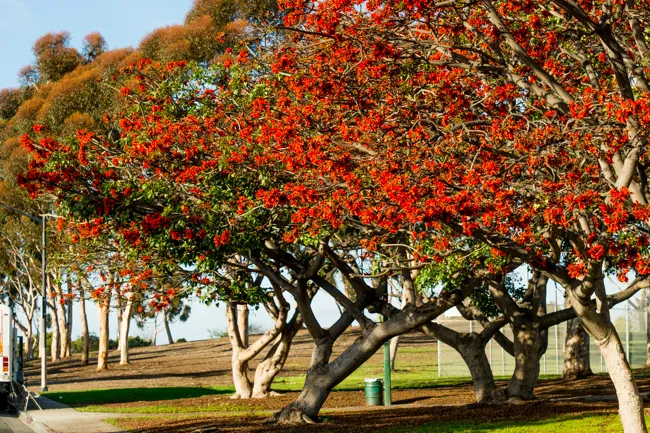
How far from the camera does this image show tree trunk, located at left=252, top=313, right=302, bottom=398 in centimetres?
2442

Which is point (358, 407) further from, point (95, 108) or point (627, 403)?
point (95, 108)

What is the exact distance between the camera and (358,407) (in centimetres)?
2173

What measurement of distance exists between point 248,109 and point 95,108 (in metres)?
18.4

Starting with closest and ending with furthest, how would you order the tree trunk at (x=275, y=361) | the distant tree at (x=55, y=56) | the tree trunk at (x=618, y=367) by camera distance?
the tree trunk at (x=618, y=367) < the tree trunk at (x=275, y=361) < the distant tree at (x=55, y=56)

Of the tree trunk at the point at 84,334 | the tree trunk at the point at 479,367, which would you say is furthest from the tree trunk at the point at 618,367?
the tree trunk at the point at 84,334

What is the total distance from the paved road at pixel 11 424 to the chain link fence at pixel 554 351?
55.5 ft

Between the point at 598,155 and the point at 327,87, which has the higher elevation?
the point at 327,87

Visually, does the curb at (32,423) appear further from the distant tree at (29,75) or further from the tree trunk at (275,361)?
the distant tree at (29,75)

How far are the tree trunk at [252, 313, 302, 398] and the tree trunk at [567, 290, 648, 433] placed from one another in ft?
43.4

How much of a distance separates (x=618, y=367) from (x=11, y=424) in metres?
13.0

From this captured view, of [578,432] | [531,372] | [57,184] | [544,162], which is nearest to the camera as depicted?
[544,162]

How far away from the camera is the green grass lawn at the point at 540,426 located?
1479cm

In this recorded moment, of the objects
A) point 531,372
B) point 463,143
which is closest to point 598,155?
point 463,143

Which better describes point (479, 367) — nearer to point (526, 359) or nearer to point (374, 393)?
point (526, 359)
